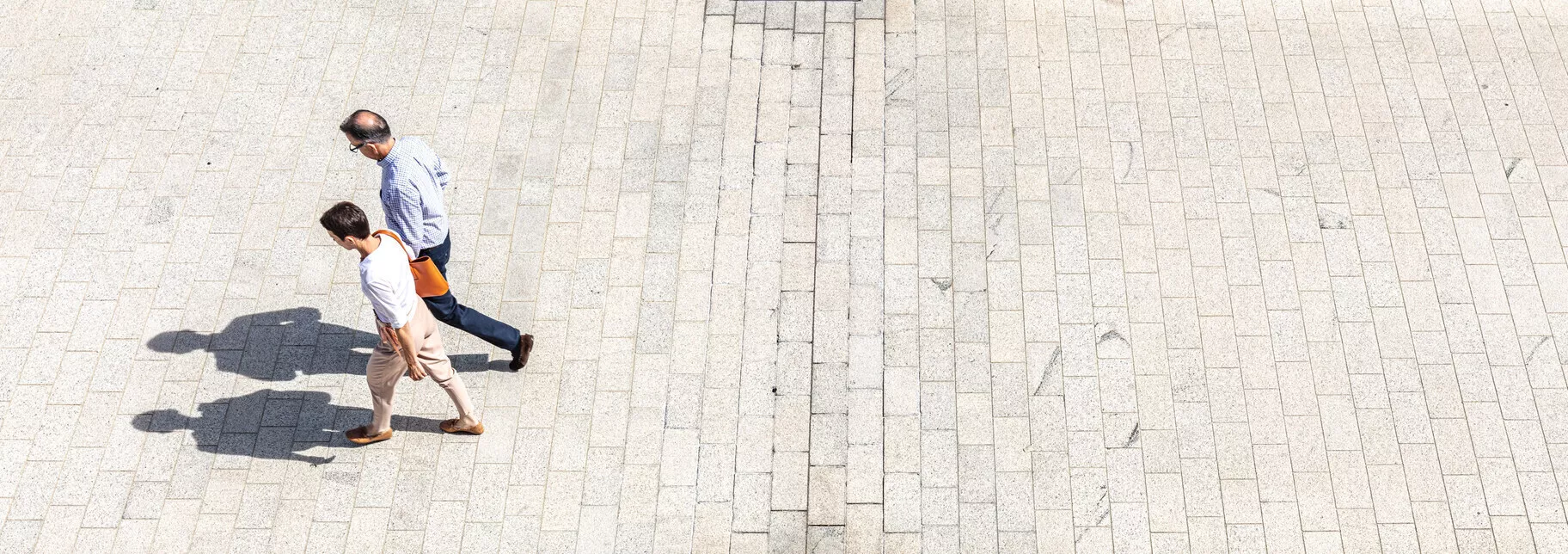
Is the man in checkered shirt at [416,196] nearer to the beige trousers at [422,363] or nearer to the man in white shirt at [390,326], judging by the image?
the man in white shirt at [390,326]

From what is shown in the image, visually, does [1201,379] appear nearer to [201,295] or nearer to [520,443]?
[520,443]

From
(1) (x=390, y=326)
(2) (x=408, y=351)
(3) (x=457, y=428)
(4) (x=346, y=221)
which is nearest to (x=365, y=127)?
(4) (x=346, y=221)

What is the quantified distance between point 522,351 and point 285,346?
1478 mm

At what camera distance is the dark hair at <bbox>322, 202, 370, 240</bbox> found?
16.1ft

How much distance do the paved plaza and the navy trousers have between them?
13.1 inches

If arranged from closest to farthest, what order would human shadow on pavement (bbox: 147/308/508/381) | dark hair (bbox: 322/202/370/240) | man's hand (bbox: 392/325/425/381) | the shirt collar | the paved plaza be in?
dark hair (bbox: 322/202/370/240)
man's hand (bbox: 392/325/425/381)
the shirt collar
the paved plaza
human shadow on pavement (bbox: 147/308/508/381)

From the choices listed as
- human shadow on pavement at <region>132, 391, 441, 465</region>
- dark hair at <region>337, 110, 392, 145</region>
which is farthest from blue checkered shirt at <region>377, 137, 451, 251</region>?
human shadow on pavement at <region>132, 391, 441, 465</region>

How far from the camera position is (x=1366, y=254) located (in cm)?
707

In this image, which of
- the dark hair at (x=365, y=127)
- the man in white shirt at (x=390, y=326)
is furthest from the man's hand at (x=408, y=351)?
the dark hair at (x=365, y=127)

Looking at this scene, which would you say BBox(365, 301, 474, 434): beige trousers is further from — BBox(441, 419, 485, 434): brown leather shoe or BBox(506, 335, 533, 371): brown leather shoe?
BBox(506, 335, 533, 371): brown leather shoe

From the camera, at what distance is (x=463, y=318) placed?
20.1ft

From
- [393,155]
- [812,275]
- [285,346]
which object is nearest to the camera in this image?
[393,155]

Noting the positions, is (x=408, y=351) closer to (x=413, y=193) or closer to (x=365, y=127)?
(x=413, y=193)

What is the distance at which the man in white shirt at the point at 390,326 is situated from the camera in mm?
5000
